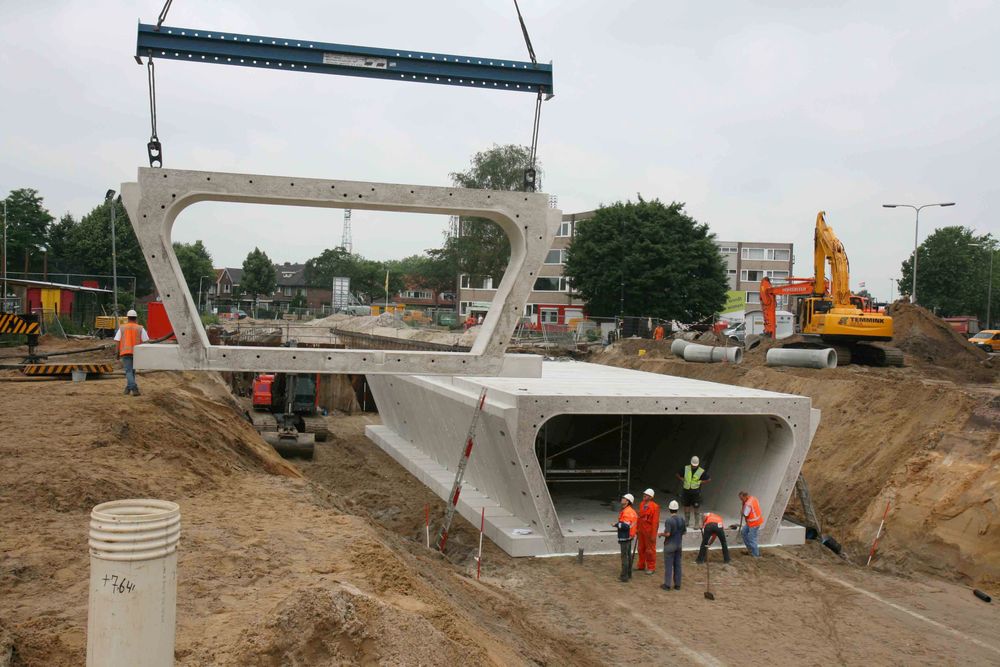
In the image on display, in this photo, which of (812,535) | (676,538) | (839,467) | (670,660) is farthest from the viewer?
(839,467)

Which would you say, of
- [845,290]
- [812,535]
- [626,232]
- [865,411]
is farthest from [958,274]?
[812,535]

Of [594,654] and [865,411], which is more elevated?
[865,411]

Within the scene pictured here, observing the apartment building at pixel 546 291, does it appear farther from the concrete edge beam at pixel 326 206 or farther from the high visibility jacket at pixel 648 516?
the concrete edge beam at pixel 326 206

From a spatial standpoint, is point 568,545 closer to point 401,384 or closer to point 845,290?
point 401,384

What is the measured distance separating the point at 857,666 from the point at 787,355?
1588cm

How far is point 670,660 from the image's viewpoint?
31.8 ft

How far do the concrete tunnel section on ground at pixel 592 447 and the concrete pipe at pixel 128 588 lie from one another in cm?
755

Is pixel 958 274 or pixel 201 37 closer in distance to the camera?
pixel 201 37

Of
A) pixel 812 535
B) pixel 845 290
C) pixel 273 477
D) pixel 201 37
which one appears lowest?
pixel 812 535

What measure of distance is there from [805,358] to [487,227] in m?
37.9

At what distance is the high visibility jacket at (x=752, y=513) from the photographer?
14008 mm

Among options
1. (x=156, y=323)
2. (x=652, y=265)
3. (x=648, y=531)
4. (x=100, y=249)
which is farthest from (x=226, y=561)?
(x=100, y=249)

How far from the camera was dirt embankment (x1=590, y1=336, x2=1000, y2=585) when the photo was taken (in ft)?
45.4

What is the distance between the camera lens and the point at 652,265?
162ft
